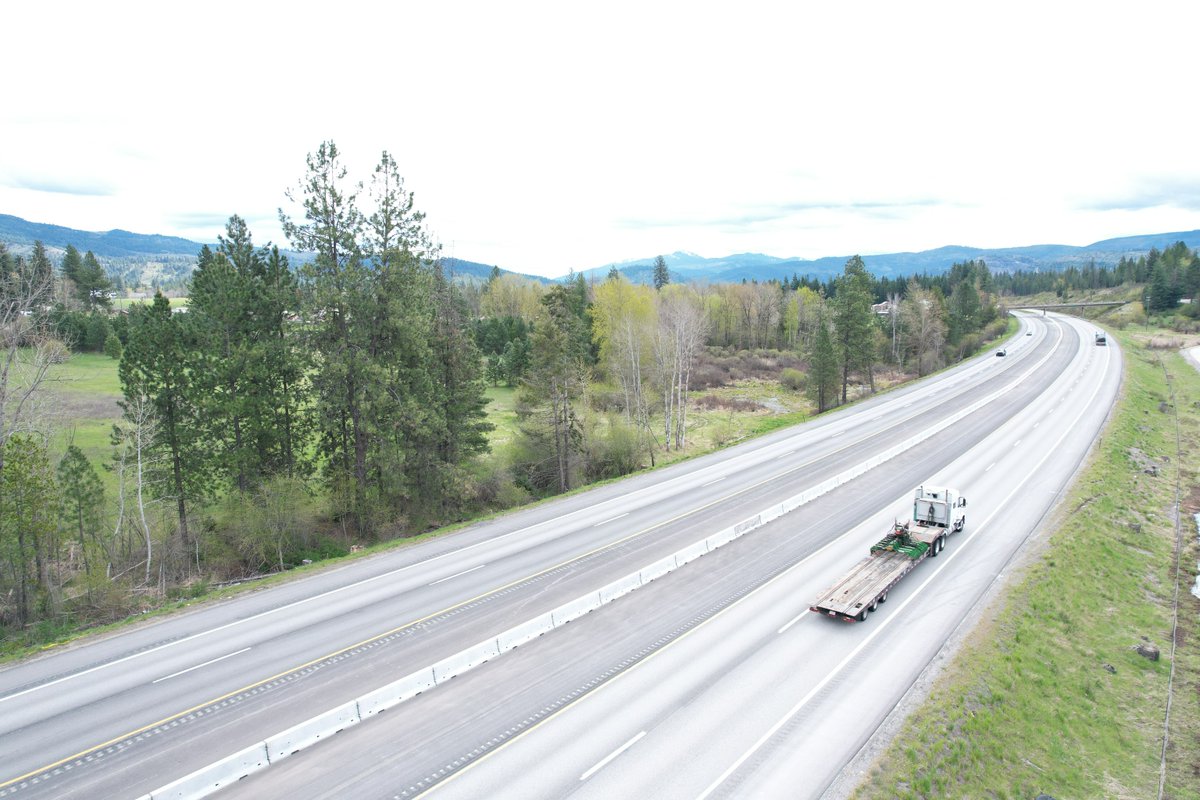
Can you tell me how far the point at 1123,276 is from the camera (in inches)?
6294

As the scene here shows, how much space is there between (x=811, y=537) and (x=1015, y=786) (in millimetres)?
12205

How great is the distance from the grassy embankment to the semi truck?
2.65 metres

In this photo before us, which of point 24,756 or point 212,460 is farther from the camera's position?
point 212,460

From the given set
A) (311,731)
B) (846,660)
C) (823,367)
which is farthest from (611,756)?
(823,367)

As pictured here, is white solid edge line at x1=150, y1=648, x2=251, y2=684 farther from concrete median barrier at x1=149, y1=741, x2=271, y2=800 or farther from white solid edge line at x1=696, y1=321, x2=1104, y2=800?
white solid edge line at x1=696, y1=321, x2=1104, y2=800

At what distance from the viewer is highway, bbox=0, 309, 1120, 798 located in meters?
12.6

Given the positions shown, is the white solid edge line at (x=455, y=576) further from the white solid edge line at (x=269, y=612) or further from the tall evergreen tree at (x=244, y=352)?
the tall evergreen tree at (x=244, y=352)

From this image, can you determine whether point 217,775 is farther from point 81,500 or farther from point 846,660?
point 81,500

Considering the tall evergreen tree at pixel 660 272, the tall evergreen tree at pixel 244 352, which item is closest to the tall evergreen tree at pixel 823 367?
the tall evergreen tree at pixel 244 352

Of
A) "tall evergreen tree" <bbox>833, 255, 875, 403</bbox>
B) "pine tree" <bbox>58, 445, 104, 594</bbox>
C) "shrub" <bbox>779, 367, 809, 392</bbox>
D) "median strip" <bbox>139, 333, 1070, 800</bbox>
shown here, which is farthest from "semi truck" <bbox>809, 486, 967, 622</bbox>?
"shrub" <bbox>779, 367, 809, 392</bbox>

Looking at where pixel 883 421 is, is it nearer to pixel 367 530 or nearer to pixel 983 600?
pixel 983 600

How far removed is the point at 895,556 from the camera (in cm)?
2112

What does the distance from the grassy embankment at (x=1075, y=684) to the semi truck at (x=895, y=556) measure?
2649mm

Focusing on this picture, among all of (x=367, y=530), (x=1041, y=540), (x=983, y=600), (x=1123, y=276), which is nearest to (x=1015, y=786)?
(x=983, y=600)
